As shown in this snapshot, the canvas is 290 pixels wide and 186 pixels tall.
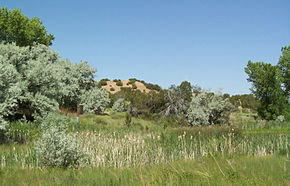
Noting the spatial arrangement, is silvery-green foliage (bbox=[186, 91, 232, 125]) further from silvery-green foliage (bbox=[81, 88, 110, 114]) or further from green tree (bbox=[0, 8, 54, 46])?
green tree (bbox=[0, 8, 54, 46])

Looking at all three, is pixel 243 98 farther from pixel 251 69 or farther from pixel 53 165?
pixel 53 165

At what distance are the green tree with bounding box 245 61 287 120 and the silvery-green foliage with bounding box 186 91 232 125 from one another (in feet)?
40.2

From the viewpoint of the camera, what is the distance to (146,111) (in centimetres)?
3947

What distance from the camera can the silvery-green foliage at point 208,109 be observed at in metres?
29.4

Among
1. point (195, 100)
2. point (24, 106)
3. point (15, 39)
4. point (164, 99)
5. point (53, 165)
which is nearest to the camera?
point (53, 165)

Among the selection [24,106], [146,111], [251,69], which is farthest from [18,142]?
[251,69]

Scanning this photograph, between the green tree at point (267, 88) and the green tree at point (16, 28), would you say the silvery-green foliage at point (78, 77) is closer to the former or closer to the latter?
the green tree at point (16, 28)

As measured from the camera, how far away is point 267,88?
4272cm

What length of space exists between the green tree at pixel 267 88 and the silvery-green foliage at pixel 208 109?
40.2 ft

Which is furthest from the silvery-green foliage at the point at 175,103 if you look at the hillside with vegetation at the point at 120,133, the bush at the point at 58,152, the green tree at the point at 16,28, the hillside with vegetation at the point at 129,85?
the hillside with vegetation at the point at 129,85

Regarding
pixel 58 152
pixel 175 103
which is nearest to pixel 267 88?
pixel 175 103

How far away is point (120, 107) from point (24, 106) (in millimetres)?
20591

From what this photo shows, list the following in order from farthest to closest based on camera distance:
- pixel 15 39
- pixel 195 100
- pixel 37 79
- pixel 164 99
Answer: pixel 164 99
pixel 15 39
pixel 195 100
pixel 37 79

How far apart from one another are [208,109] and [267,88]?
54.9 feet
